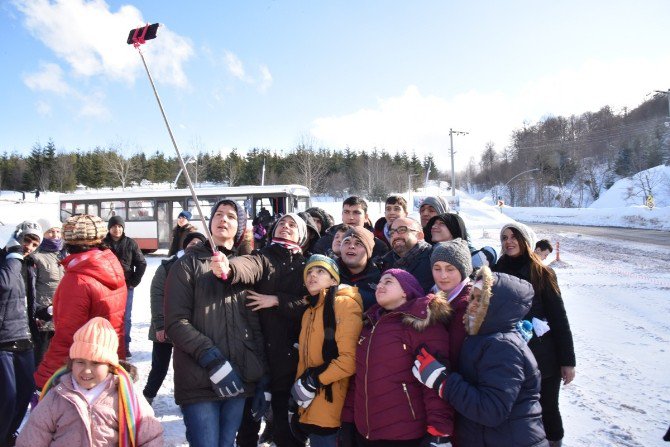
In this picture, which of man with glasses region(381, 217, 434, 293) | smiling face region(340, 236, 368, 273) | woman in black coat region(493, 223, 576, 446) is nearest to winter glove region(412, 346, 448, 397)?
man with glasses region(381, 217, 434, 293)

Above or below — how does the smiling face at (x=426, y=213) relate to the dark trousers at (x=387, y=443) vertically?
above

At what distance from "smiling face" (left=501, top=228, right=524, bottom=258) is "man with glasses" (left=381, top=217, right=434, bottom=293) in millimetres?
668

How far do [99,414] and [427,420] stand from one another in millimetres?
1663

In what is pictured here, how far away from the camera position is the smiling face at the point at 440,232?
11.3 ft

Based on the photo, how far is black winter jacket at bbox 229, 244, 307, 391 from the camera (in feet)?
8.71

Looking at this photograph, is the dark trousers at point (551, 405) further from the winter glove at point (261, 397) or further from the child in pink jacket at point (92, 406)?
the child in pink jacket at point (92, 406)

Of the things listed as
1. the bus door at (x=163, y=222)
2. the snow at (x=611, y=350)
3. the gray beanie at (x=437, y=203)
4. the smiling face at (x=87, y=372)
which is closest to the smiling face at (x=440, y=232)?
the gray beanie at (x=437, y=203)

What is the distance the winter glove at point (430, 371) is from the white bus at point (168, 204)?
48.6ft

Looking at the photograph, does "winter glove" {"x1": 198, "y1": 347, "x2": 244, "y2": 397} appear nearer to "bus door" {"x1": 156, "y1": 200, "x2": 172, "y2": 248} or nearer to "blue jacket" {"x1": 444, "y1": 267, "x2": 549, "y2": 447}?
"blue jacket" {"x1": 444, "y1": 267, "x2": 549, "y2": 447}

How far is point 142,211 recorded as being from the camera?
1759 cm

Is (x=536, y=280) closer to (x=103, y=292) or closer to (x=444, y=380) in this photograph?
(x=444, y=380)

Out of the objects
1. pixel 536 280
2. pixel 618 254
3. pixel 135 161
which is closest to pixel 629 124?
pixel 618 254

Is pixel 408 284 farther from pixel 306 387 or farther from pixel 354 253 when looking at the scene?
pixel 306 387

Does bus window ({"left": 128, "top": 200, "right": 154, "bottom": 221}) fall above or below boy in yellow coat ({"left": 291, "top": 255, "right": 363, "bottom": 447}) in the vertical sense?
above
